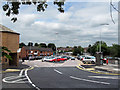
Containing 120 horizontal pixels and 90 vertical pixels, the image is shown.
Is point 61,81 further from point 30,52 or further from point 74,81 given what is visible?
point 30,52

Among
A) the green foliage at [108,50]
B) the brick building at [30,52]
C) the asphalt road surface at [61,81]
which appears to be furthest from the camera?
the brick building at [30,52]

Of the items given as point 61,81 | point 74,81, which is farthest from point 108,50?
point 61,81

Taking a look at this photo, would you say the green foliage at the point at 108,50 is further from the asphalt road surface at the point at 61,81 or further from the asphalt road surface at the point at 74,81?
the asphalt road surface at the point at 74,81

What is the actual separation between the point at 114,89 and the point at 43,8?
689 centimetres

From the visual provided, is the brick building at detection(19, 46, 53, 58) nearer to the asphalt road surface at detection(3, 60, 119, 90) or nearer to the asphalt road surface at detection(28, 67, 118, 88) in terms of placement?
the asphalt road surface at detection(3, 60, 119, 90)

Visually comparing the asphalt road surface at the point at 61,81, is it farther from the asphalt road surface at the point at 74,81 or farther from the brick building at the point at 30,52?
the brick building at the point at 30,52

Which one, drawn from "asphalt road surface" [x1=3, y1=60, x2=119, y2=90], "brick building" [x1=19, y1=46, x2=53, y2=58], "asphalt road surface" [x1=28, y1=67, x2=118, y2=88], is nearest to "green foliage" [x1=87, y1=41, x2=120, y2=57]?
"brick building" [x1=19, y1=46, x2=53, y2=58]

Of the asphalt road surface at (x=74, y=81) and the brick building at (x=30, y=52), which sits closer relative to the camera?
the asphalt road surface at (x=74, y=81)

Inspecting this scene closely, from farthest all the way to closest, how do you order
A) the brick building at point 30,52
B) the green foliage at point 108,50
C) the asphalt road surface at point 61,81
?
1. the brick building at point 30,52
2. the green foliage at point 108,50
3. the asphalt road surface at point 61,81

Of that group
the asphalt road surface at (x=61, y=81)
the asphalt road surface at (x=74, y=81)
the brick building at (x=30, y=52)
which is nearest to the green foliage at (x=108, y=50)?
the brick building at (x=30, y=52)

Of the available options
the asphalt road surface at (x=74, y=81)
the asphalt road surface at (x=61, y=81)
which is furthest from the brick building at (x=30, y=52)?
the asphalt road surface at (x=74, y=81)

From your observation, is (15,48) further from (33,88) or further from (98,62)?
(33,88)

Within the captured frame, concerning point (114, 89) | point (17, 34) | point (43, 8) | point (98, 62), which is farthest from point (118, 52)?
point (43, 8)

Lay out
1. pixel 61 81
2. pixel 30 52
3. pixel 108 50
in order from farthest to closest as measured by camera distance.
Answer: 1. pixel 108 50
2. pixel 30 52
3. pixel 61 81
